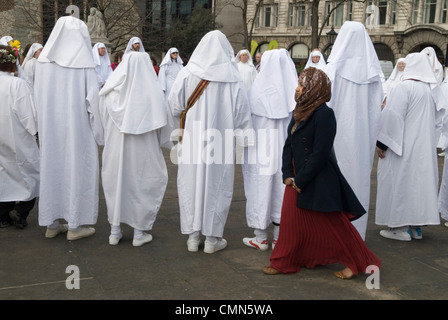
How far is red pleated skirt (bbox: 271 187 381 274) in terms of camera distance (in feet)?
13.6

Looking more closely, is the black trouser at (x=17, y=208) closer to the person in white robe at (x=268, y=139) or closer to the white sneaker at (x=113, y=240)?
the white sneaker at (x=113, y=240)

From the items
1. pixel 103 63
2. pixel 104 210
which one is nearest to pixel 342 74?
pixel 104 210

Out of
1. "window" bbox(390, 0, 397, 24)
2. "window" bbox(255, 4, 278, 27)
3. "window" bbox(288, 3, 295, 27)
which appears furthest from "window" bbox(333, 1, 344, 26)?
"window" bbox(255, 4, 278, 27)

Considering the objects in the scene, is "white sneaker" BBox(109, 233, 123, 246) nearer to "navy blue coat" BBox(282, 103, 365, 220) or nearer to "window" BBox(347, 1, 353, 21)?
"navy blue coat" BBox(282, 103, 365, 220)

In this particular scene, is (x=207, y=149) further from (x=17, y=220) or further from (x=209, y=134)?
(x=17, y=220)

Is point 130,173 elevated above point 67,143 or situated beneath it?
situated beneath

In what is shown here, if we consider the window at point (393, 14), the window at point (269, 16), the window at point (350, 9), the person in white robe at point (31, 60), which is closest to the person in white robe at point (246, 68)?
the person in white robe at point (31, 60)

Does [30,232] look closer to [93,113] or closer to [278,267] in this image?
[93,113]

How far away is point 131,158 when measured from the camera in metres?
4.91

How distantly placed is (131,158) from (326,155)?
1.93 meters

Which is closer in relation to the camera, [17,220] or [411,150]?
[17,220]

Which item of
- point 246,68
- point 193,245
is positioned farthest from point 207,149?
point 246,68

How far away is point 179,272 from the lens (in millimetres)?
4270

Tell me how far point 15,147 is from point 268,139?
266 centimetres
